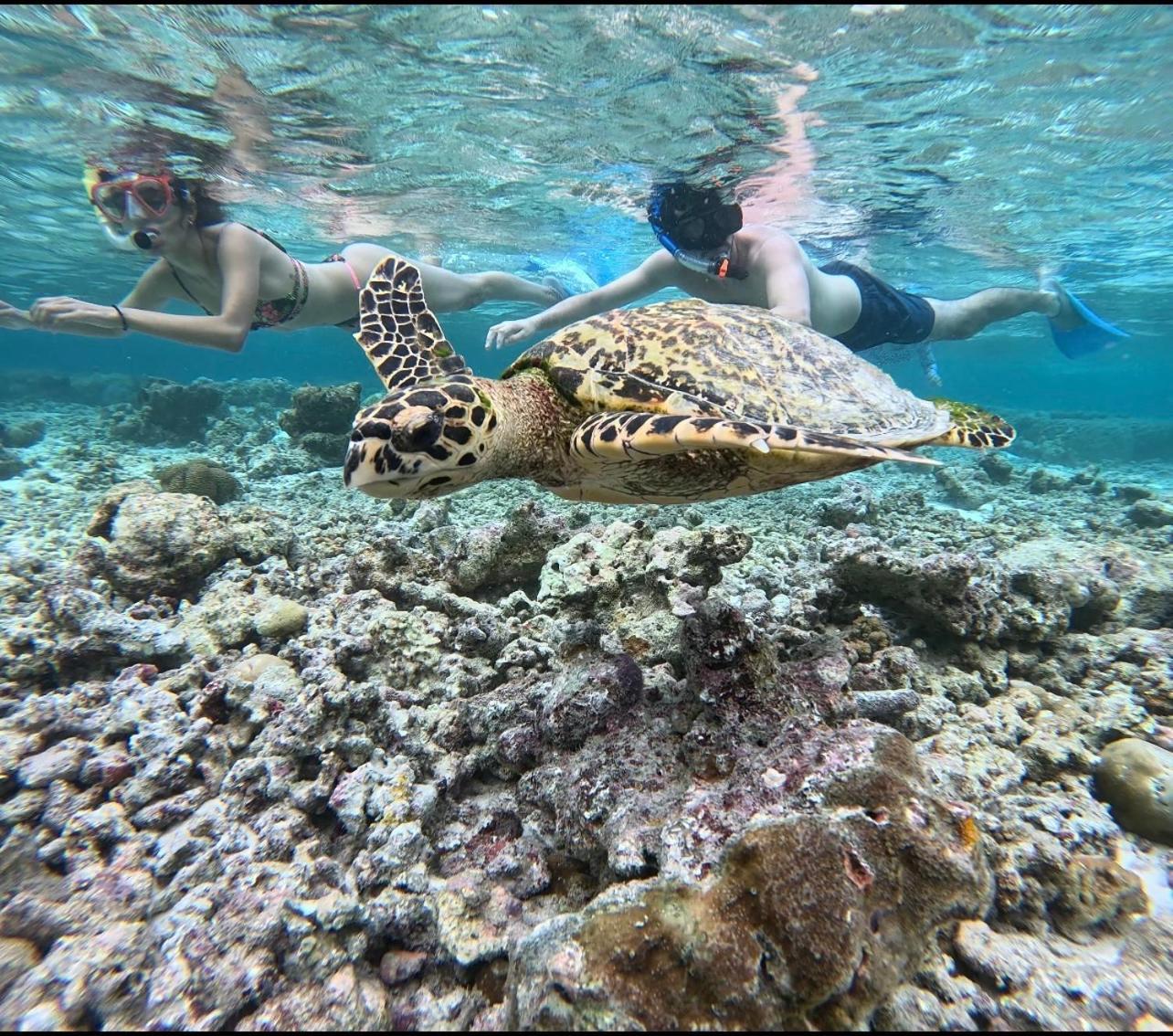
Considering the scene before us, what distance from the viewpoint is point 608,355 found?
110 inches

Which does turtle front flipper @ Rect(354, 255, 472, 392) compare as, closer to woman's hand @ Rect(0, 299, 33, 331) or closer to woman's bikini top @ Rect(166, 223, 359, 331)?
woman's bikini top @ Rect(166, 223, 359, 331)

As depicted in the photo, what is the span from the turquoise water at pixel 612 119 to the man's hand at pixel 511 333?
4.11 metres

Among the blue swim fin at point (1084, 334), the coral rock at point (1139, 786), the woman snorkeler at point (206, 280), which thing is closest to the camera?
the coral rock at point (1139, 786)

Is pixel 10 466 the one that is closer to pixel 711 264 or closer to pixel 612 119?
pixel 612 119

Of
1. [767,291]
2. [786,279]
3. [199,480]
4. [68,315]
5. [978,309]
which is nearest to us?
[68,315]

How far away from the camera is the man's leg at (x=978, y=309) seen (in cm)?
828

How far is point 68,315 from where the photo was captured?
4.23 metres

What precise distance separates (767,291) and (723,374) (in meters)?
3.50

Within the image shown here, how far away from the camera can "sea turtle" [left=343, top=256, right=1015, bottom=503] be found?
2.09 metres

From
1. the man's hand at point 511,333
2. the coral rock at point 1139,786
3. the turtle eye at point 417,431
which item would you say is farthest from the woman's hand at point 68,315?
the coral rock at point 1139,786

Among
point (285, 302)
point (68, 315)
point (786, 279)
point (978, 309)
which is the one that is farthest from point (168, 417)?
point (978, 309)

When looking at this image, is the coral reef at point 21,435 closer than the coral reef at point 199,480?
No

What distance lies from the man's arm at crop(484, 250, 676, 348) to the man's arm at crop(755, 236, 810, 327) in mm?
1153

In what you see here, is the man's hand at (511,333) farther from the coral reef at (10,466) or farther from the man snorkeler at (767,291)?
the coral reef at (10,466)
